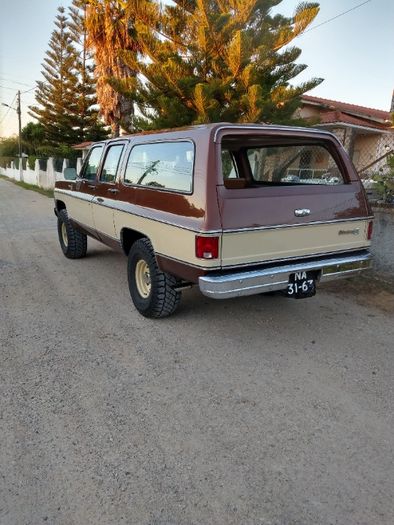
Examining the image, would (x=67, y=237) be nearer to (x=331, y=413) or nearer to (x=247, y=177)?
(x=247, y=177)

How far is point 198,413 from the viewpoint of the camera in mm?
2916

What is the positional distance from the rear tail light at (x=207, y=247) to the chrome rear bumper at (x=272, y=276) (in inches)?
7.2

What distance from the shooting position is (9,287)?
562cm

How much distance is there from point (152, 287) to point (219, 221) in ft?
4.04

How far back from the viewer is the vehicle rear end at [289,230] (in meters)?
3.54

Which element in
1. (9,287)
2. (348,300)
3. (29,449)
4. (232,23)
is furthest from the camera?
(232,23)

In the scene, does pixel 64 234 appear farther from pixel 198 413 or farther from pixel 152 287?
pixel 198 413

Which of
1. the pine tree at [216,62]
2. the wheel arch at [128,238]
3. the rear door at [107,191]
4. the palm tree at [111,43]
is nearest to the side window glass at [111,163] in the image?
the rear door at [107,191]

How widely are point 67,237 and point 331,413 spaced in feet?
17.7

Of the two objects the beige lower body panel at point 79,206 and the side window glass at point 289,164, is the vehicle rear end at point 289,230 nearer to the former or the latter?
the side window glass at point 289,164

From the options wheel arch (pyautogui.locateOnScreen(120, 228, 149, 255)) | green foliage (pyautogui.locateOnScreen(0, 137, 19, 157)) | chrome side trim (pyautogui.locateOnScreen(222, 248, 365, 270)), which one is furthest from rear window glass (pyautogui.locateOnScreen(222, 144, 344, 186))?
green foliage (pyautogui.locateOnScreen(0, 137, 19, 157))

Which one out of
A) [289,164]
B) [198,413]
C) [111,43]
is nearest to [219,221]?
[198,413]

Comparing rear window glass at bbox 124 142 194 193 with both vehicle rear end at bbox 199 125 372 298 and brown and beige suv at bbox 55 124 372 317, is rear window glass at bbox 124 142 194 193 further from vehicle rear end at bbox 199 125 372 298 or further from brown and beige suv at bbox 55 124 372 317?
vehicle rear end at bbox 199 125 372 298

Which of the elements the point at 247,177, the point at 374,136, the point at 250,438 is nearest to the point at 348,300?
the point at 247,177
